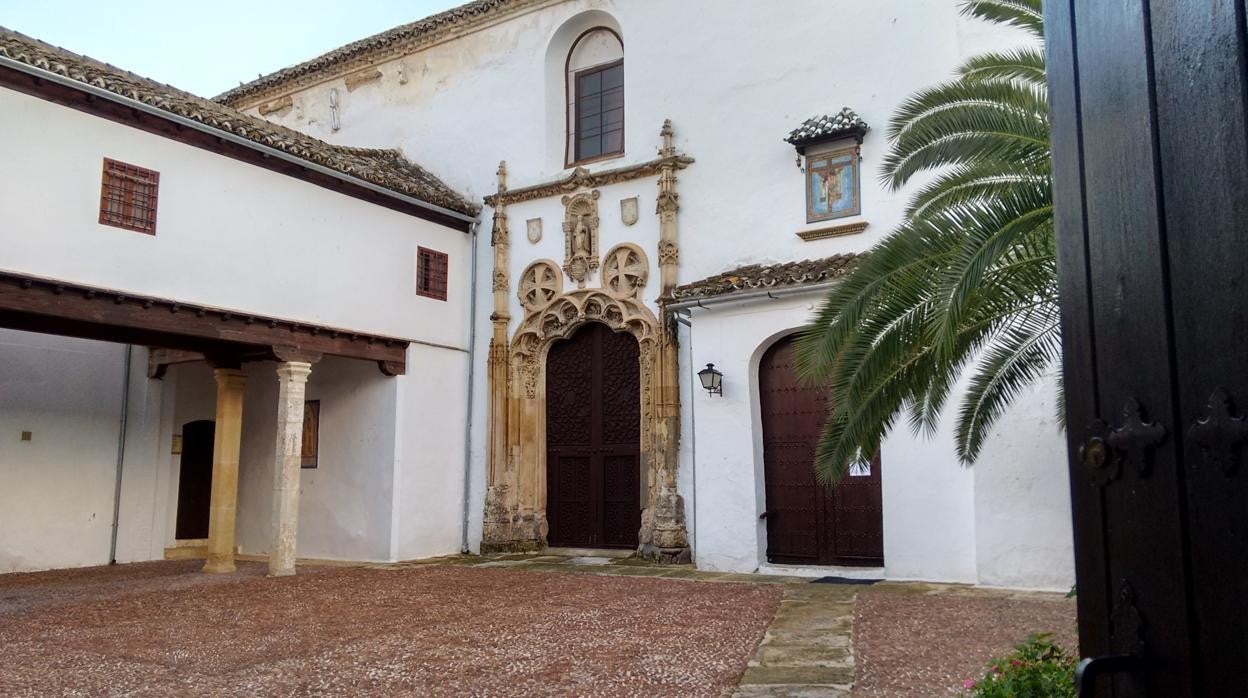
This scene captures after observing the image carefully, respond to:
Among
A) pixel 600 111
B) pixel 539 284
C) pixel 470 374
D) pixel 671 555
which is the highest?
pixel 600 111

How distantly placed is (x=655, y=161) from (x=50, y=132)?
7399 millimetres

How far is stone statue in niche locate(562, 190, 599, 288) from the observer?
14.0 metres

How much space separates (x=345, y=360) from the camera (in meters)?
14.3

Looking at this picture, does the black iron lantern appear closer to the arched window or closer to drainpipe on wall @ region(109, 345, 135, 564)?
the arched window

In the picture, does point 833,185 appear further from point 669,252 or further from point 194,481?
point 194,481

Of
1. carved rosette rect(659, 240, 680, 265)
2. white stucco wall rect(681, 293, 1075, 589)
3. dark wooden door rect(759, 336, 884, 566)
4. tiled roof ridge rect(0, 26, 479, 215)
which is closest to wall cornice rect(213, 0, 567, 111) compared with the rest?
tiled roof ridge rect(0, 26, 479, 215)

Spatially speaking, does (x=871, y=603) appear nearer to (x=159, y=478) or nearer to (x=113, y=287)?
(x=113, y=287)

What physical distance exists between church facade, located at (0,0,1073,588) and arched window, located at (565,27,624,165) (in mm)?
43

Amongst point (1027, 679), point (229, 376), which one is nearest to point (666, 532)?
point (229, 376)

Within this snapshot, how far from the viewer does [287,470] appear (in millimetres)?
12109

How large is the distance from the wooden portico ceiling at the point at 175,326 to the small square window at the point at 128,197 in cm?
82

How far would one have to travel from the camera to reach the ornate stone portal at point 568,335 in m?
12.9

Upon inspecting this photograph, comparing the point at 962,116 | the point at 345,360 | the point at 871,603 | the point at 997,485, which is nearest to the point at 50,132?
the point at 345,360

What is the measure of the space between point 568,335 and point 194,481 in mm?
6706
